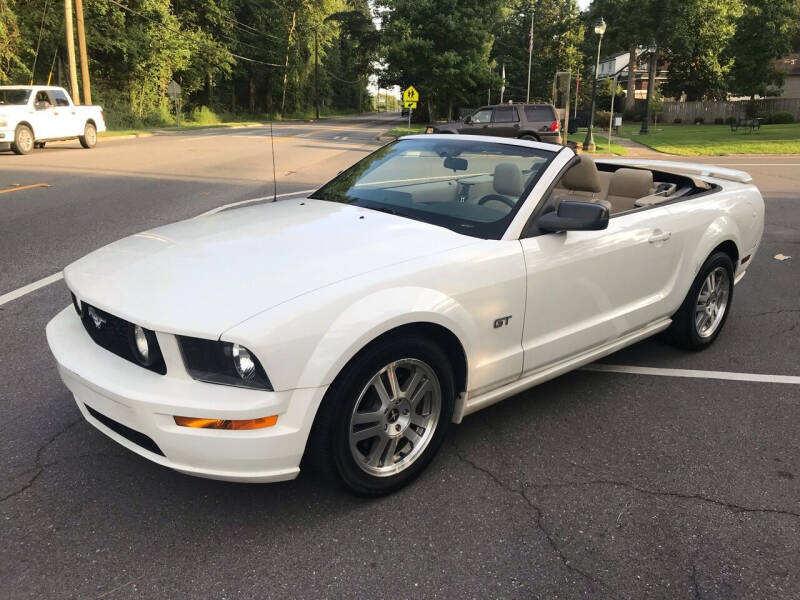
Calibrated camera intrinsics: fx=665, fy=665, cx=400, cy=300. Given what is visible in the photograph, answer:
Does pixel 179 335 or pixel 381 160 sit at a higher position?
pixel 381 160

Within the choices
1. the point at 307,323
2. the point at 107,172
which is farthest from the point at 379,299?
the point at 107,172

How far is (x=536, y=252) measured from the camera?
322 cm

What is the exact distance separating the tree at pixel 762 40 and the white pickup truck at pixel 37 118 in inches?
1699

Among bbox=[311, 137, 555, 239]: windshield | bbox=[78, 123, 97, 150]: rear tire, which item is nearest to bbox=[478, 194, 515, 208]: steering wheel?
bbox=[311, 137, 555, 239]: windshield

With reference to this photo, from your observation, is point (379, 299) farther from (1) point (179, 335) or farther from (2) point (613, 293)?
(2) point (613, 293)

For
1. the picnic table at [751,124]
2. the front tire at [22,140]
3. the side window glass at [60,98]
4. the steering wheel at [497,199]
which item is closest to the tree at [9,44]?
the side window glass at [60,98]

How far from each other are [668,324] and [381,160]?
2153 mm

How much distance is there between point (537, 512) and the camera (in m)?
2.81

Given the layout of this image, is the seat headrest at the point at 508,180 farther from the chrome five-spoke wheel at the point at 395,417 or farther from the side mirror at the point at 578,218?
the chrome five-spoke wheel at the point at 395,417

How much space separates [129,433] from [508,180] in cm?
222

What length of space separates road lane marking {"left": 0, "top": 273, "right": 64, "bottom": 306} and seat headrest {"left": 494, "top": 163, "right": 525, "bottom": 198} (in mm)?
4069

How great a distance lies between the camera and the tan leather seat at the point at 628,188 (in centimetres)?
470

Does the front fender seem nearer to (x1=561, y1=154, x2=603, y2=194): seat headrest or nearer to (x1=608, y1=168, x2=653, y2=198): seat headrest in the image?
(x1=561, y1=154, x2=603, y2=194): seat headrest

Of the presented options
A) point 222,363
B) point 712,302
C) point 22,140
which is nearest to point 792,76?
point 22,140
